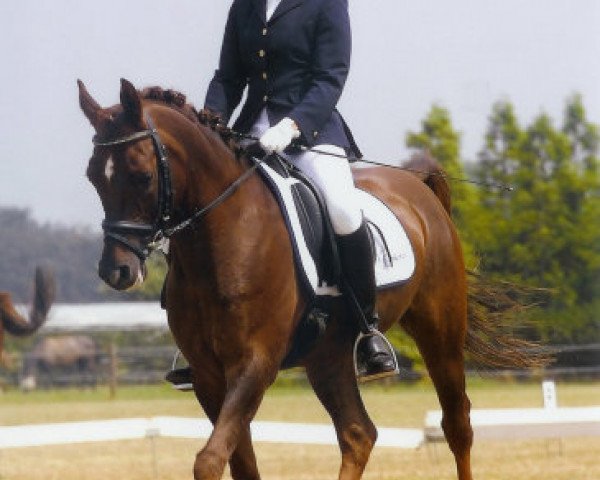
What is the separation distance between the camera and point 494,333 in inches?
369

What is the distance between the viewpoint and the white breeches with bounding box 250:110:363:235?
722cm

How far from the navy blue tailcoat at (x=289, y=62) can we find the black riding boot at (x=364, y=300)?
1.76 feet

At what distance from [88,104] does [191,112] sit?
1.84ft

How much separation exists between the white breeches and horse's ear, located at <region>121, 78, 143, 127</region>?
118 cm

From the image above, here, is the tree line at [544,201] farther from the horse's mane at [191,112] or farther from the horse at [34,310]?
the horse's mane at [191,112]

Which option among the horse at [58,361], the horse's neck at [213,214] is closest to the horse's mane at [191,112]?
the horse's neck at [213,214]

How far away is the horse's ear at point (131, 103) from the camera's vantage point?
6219 millimetres

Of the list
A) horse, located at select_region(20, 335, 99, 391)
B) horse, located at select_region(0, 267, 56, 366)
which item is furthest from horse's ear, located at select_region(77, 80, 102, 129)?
horse, located at select_region(20, 335, 99, 391)

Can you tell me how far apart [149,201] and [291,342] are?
1158 mm

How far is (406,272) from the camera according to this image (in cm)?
799

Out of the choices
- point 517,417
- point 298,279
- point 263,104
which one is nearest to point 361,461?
point 298,279

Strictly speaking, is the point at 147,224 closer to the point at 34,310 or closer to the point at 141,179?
the point at 141,179

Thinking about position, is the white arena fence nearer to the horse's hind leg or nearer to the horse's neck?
the horse's hind leg

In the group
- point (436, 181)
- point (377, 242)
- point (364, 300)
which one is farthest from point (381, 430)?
point (364, 300)
